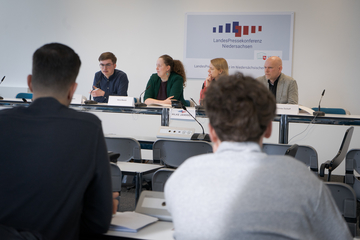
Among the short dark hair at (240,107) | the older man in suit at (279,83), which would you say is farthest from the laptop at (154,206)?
the older man in suit at (279,83)

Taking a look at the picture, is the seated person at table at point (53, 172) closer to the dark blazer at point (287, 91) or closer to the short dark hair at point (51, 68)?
the short dark hair at point (51, 68)

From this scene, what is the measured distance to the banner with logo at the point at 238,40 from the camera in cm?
519

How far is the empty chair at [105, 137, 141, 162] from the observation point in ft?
8.48

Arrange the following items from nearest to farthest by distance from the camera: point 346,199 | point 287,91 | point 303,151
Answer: point 346,199
point 303,151
point 287,91

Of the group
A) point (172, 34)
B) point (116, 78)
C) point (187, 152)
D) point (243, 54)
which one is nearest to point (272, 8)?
point (243, 54)

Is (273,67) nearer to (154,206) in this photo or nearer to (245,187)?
(154,206)

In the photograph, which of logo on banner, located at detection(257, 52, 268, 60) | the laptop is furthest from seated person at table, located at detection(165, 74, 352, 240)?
logo on banner, located at detection(257, 52, 268, 60)

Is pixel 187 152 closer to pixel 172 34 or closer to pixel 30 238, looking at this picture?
pixel 30 238

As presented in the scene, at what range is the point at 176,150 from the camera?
252 centimetres

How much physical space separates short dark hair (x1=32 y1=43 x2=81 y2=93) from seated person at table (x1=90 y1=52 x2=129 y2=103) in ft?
10.5

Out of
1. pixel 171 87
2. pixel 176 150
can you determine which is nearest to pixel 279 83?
pixel 171 87

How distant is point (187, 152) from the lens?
2492 mm

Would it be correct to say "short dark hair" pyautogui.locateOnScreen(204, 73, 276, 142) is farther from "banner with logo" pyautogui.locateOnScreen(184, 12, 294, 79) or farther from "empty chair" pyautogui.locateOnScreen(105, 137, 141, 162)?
"banner with logo" pyautogui.locateOnScreen(184, 12, 294, 79)

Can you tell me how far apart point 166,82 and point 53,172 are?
137 inches
